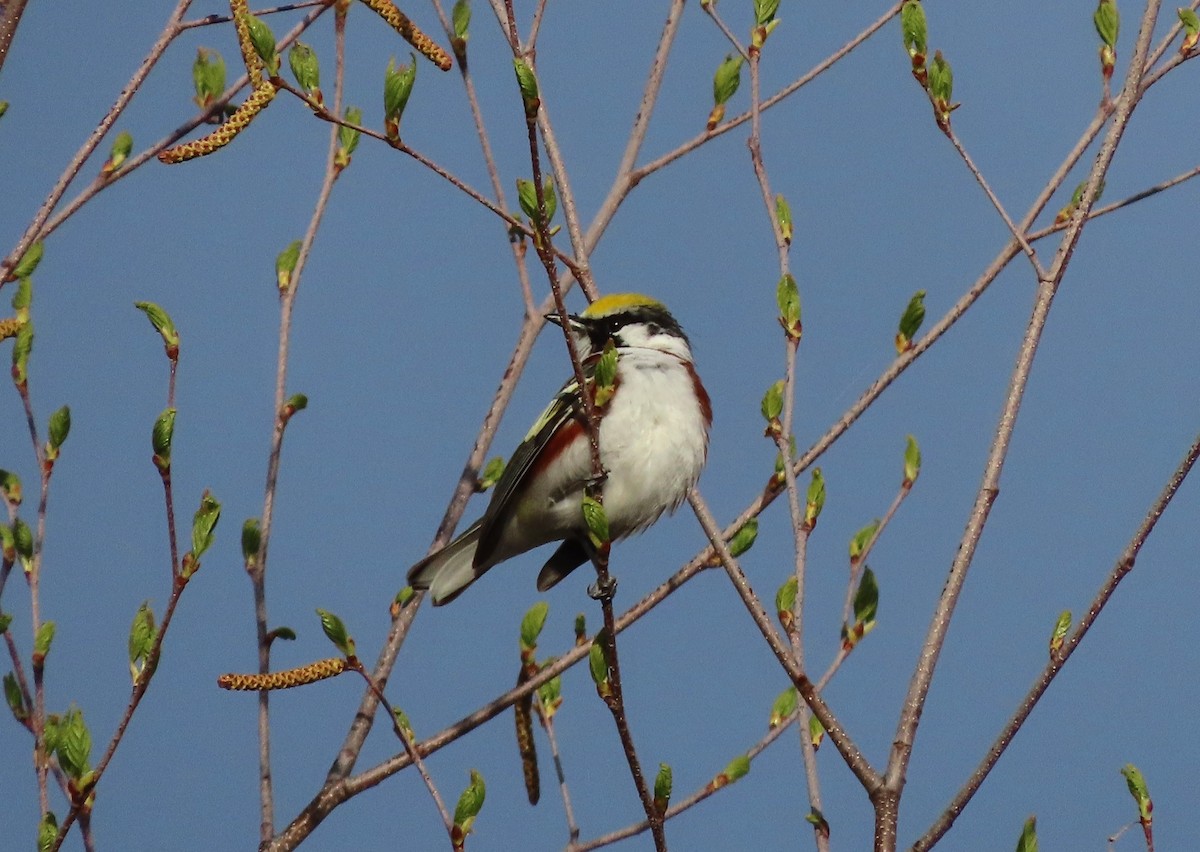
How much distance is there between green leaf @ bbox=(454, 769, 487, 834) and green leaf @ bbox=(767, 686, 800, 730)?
1.01 meters

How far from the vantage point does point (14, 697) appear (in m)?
3.59

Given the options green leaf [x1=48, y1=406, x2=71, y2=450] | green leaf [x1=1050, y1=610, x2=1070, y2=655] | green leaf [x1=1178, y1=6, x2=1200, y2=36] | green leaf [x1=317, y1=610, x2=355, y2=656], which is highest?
green leaf [x1=48, y1=406, x2=71, y2=450]

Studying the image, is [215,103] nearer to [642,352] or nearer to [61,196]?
[61,196]

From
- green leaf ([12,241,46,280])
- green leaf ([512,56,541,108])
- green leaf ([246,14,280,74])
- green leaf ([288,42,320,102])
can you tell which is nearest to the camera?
green leaf ([512,56,541,108])

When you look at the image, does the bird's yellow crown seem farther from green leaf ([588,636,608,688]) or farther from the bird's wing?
green leaf ([588,636,608,688])

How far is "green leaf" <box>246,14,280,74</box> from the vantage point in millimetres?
2908

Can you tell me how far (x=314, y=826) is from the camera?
12.1 ft

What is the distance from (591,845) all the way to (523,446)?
4.77ft

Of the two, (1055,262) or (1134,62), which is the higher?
(1134,62)

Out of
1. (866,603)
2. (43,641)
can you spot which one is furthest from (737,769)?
(43,641)

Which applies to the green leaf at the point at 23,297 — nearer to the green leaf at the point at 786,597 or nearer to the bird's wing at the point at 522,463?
the bird's wing at the point at 522,463

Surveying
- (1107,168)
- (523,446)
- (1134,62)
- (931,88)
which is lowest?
(1107,168)

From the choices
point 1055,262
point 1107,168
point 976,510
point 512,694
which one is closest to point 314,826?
point 512,694

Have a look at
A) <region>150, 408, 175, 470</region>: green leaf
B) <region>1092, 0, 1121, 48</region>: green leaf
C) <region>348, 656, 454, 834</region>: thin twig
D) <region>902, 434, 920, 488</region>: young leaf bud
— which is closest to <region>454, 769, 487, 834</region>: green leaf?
<region>348, 656, 454, 834</region>: thin twig
